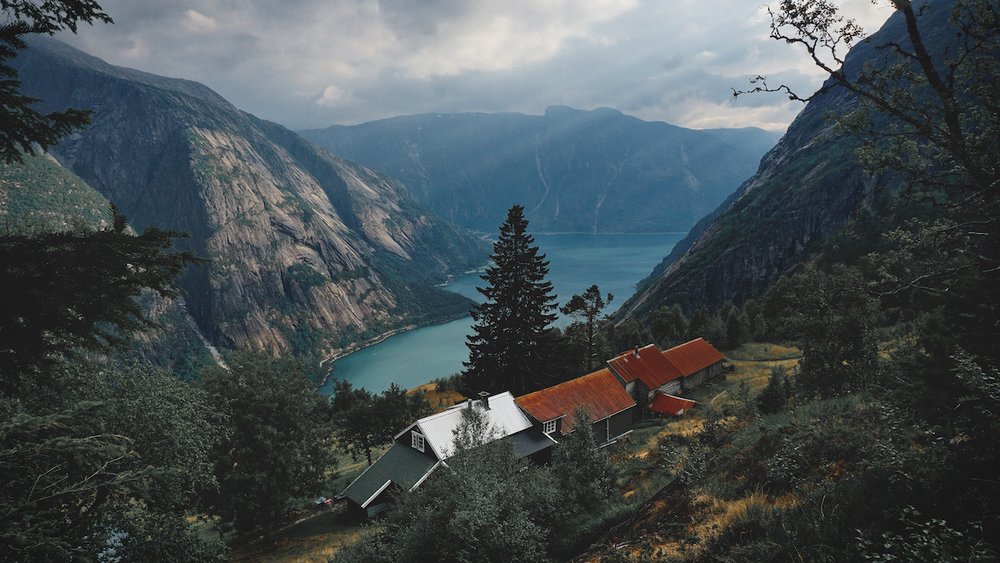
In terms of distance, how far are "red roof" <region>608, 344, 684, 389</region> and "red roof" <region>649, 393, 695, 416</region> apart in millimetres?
1448

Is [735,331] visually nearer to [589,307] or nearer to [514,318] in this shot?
[589,307]

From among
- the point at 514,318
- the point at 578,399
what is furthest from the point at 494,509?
the point at 514,318

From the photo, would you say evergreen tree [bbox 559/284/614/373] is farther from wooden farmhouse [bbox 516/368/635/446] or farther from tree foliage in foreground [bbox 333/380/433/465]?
tree foliage in foreground [bbox 333/380/433/465]

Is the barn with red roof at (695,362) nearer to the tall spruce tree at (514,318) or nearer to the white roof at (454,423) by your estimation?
the tall spruce tree at (514,318)

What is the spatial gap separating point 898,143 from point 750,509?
7.90 metres

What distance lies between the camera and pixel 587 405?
36781 mm

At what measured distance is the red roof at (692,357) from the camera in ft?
156

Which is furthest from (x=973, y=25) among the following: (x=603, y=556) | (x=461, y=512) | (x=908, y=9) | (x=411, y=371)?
(x=411, y=371)

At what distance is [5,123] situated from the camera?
7.80m

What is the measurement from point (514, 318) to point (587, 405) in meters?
9.44

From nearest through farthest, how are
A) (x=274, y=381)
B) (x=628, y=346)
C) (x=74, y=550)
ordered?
(x=74, y=550) < (x=274, y=381) < (x=628, y=346)

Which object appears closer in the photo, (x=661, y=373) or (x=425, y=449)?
(x=425, y=449)

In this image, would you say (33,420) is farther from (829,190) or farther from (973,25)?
(829,190)

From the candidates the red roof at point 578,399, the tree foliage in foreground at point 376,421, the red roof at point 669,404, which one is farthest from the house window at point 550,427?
the tree foliage in foreground at point 376,421
